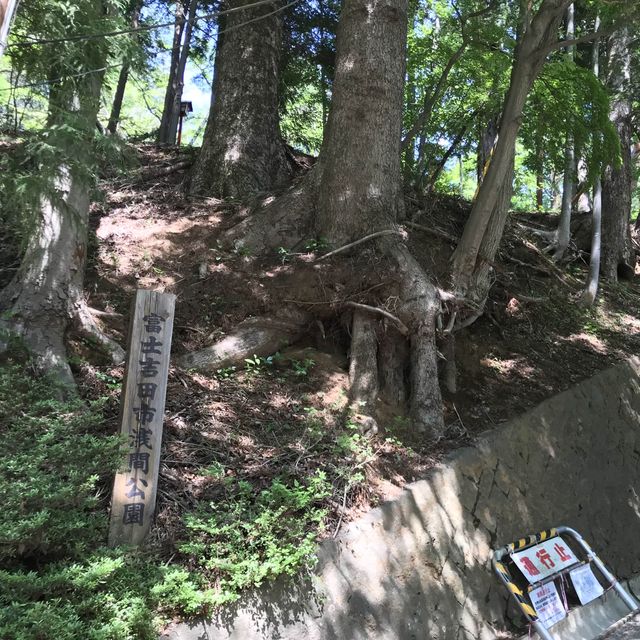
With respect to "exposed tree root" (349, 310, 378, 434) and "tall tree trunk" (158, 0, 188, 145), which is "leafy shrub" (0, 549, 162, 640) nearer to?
"exposed tree root" (349, 310, 378, 434)

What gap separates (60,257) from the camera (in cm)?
518

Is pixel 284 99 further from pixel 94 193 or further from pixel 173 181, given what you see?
pixel 94 193

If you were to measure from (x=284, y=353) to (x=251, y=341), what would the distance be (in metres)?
0.48

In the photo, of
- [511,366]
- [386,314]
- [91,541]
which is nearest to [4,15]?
[91,541]

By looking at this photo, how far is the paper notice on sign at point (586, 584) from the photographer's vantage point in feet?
17.0

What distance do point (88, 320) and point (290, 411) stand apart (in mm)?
2156

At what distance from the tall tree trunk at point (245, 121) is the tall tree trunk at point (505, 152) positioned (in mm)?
3218

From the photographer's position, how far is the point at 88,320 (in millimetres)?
5148

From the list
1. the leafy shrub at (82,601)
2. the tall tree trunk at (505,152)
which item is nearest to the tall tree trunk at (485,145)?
the tall tree trunk at (505,152)

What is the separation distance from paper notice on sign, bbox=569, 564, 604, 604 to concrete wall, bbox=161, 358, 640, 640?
0.57 m

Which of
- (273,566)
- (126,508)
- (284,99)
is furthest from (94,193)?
(284,99)

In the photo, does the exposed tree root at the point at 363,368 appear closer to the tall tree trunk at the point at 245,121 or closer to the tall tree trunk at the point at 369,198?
the tall tree trunk at the point at 369,198

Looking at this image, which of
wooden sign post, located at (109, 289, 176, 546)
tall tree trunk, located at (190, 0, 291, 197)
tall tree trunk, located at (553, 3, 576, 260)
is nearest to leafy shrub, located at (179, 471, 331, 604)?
wooden sign post, located at (109, 289, 176, 546)

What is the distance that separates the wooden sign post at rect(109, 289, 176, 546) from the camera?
3480 millimetres
